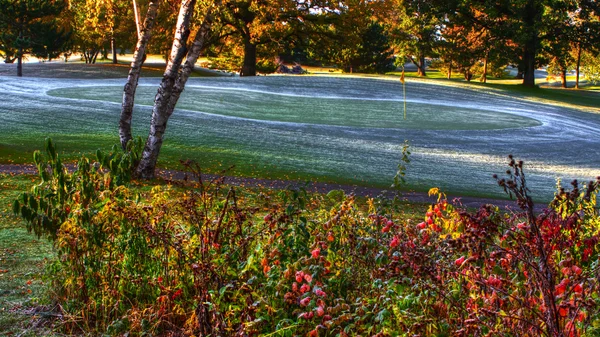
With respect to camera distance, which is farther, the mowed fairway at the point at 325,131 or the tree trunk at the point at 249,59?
the tree trunk at the point at 249,59

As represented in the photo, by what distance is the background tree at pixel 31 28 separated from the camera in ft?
138

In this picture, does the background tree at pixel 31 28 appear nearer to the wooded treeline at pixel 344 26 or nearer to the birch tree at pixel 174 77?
the wooded treeline at pixel 344 26

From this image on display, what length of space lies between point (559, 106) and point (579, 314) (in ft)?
121

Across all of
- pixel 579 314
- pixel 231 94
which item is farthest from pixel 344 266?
pixel 231 94

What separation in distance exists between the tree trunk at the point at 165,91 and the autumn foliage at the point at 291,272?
19.9 ft

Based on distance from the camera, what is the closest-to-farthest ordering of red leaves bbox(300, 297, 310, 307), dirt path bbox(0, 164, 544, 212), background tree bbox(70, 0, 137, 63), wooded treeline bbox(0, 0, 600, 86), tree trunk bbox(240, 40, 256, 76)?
1. red leaves bbox(300, 297, 310, 307)
2. dirt path bbox(0, 164, 544, 212)
3. background tree bbox(70, 0, 137, 63)
4. wooded treeline bbox(0, 0, 600, 86)
5. tree trunk bbox(240, 40, 256, 76)

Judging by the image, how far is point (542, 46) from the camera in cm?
4703

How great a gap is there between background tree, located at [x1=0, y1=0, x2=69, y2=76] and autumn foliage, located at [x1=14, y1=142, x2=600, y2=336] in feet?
122

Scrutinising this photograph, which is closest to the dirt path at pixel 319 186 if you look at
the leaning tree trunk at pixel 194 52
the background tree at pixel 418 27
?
the leaning tree trunk at pixel 194 52

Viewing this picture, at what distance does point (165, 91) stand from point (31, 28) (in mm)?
36661

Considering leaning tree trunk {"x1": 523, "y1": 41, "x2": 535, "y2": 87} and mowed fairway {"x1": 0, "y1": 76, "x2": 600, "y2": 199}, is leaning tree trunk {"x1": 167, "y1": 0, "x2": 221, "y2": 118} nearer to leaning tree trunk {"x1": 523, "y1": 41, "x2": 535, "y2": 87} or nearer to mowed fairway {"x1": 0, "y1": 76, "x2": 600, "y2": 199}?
mowed fairway {"x1": 0, "y1": 76, "x2": 600, "y2": 199}

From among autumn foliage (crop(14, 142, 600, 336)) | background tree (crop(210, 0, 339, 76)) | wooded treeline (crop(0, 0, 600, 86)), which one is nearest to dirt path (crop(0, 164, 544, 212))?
autumn foliage (crop(14, 142, 600, 336))

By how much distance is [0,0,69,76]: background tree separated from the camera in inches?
1654

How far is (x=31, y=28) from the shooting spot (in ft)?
149
